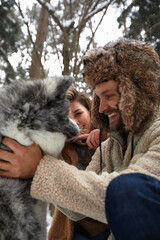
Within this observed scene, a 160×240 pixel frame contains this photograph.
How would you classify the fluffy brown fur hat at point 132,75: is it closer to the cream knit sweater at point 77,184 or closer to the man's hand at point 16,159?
the cream knit sweater at point 77,184

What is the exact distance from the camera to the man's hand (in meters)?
0.97

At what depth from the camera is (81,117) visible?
7.23 feet

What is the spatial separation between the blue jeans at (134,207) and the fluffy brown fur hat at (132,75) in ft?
1.68

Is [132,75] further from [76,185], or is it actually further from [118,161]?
[76,185]

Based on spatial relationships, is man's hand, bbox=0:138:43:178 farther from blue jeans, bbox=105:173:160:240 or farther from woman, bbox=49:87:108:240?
woman, bbox=49:87:108:240

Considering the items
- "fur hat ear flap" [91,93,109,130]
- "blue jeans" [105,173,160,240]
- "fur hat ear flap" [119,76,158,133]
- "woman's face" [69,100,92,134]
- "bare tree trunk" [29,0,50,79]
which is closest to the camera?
"blue jeans" [105,173,160,240]

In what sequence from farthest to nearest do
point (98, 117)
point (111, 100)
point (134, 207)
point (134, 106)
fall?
point (98, 117)
point (111, 100)
point (134, 106)
point (134, 207)

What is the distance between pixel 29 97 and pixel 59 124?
19 cm

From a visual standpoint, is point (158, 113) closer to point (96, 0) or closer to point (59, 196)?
point (59, 196)

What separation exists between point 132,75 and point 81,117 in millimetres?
989

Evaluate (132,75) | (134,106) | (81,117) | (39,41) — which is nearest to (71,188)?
(134,106)

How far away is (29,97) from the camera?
38.6 inches

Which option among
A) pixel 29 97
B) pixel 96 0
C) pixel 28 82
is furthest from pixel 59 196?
pixel 96 0

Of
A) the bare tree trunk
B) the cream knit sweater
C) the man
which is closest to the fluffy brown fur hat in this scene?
the man
